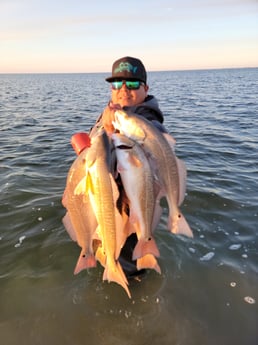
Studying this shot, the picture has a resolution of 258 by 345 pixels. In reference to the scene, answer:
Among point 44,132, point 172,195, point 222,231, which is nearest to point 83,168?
point 172,195

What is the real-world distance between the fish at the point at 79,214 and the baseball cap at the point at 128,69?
1.72 metres

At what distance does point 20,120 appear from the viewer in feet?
69.8

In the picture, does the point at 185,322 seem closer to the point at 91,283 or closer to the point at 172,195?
the point at 91,283

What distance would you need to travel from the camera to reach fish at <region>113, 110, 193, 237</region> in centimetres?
352

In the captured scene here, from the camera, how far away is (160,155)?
3607mm

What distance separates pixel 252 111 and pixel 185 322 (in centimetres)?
2210

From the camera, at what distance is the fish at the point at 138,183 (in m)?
3.45

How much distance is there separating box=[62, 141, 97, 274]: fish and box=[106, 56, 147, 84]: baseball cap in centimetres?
172

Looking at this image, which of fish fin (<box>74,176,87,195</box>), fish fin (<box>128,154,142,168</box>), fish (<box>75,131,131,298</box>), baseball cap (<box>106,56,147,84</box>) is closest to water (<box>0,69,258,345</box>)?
fish (<box>75,131,131,298</box>)

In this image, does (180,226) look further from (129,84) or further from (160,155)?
(129,84)

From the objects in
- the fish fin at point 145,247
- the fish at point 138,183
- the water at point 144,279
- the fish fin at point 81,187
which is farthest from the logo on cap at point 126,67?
the water at point 144,279

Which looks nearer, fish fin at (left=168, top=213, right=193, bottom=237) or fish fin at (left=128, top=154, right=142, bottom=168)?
fish fin at (left=128, top=154, right=142, bottom=168)

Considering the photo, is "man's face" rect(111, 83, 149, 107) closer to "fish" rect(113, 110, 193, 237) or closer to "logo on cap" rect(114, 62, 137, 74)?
"logo on cap" rect(114, 62, 137, 74)

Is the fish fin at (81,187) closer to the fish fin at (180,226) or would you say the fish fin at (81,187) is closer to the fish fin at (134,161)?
the fish fin at (134,161)
